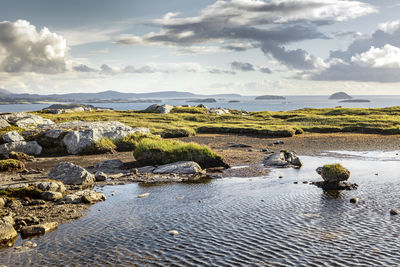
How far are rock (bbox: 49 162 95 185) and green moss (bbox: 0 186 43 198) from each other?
3880 mm

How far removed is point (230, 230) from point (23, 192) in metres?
14.8

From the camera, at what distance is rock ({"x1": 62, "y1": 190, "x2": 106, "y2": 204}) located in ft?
73.4

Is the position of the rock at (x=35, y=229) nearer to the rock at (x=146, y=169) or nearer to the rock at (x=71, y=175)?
the rock at (x=71, y=175)

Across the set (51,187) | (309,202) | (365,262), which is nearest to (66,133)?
(51,187)

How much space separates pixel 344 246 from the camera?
14992mm

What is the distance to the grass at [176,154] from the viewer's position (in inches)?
1389

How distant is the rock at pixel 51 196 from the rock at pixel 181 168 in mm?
10309

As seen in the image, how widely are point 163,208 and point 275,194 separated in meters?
8.04

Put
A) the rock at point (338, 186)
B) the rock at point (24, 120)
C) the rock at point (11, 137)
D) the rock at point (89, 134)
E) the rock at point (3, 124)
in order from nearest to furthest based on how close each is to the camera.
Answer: the rock at point (338, 186) < the rock at point (11, 137) < the rock at point (89, 134) < the rock at point (3, 124) < the rock at point (24, 120)

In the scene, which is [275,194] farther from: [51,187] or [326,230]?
[51,187]

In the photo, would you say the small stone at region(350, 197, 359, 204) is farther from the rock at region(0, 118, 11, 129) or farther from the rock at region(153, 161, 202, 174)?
the rock at region(0, 118, 11, 129)

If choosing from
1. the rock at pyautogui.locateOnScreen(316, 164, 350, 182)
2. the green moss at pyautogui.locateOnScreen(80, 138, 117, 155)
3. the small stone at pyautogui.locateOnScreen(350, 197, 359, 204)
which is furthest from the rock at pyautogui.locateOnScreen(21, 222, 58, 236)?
the green moss at pyautogui.locateOnScreen(80, 138, 117, 155)

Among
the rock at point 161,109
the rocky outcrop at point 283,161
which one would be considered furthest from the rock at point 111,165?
the rock at point 161,109

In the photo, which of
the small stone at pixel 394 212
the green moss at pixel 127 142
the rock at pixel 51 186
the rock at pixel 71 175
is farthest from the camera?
the green moss at pixel 127 142
